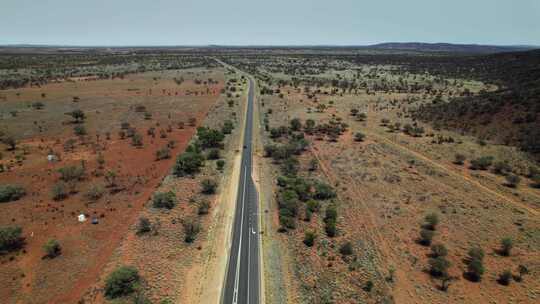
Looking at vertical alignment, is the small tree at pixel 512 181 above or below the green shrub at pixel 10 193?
above

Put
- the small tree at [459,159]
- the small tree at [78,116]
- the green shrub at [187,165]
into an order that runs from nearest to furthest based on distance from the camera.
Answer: the green shrub at [187,165] → the small tree at [459,159] → the small tree at [78,116]

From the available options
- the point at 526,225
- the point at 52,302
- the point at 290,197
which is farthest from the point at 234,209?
the point at 526,225

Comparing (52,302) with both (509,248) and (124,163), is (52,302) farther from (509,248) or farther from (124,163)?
(509,248)

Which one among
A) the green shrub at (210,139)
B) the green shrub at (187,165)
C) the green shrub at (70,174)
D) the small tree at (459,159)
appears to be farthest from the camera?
Answer: the green shrub at (210,139)

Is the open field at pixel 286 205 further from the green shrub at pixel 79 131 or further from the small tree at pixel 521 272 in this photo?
the green shrub at pixel 79 131

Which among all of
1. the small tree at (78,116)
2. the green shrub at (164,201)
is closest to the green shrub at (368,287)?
the green shrub at (164,201)

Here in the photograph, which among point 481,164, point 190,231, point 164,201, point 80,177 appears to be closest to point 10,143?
point 80,177
